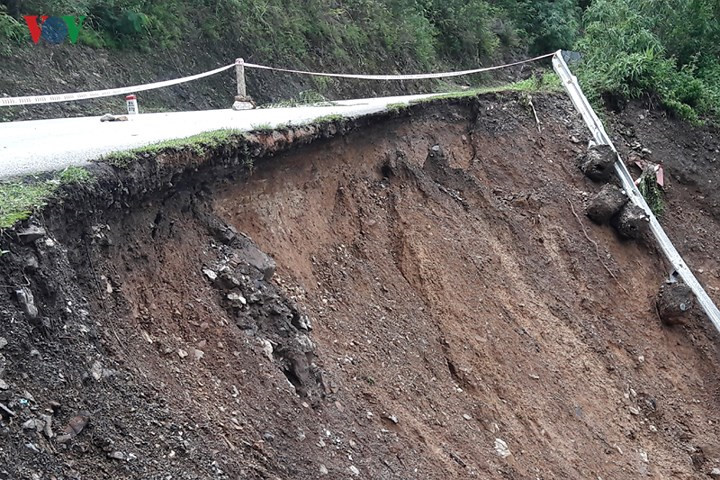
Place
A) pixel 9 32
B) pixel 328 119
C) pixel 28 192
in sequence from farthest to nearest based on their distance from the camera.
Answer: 1. pixel 9 32
2. pixel 328 119
3. pixel 28 192

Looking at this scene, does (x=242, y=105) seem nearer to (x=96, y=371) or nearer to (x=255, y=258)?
(x=255, y=258)

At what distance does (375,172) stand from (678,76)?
9.28 m

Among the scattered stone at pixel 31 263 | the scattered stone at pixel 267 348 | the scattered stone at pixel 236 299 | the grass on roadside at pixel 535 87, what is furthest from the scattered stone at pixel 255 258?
the grass on roadside at pixel 535 87

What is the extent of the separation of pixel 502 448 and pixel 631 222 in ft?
19.2

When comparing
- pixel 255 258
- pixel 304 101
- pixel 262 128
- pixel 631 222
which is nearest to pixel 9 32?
pixel 304 101

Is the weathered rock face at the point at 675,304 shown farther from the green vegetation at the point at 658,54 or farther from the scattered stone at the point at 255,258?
the scattered stone at the point at 255,258

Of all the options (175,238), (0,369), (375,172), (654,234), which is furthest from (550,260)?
(0,369)

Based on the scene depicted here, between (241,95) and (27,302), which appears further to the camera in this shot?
(241,95)

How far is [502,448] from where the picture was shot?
23.5 feet

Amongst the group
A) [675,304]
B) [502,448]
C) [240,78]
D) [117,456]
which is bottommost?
[502,448]

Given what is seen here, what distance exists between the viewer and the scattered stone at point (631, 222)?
11.6 meters

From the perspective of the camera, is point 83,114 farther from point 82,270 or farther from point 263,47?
point 82,270

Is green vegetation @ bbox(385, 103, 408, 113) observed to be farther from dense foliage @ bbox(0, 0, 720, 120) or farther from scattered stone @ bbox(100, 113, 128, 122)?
dense foliage @ bbox(0, 0, 720, 120)

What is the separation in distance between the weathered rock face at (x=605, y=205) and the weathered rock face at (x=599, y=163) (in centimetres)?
76
